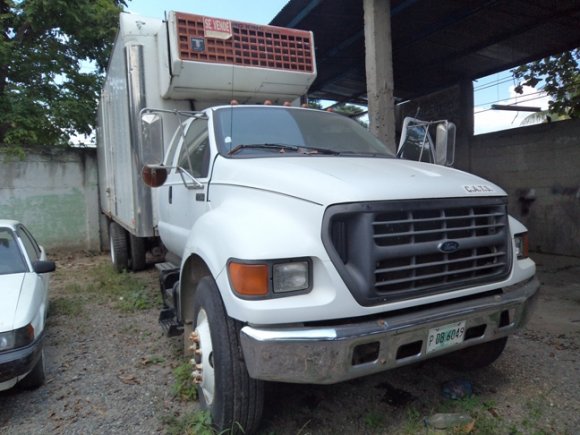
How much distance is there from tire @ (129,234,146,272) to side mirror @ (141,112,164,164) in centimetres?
399

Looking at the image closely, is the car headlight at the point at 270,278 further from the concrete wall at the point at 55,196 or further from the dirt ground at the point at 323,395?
the concrete wall at the point at 55,196

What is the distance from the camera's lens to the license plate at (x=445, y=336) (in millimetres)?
2348

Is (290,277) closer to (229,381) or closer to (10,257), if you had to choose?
(229,381)

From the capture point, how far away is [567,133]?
26.4 ft

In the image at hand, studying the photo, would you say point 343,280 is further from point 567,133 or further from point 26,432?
point 567,133

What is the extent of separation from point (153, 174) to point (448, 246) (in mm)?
2259

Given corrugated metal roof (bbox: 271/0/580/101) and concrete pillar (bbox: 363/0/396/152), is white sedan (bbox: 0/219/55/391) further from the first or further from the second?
corrugated metal roof (bbox: 271/0/580/101)

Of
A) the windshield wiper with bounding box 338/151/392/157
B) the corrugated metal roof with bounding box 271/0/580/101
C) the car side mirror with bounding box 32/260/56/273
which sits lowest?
the car side mirror with bounding box 32/260/56/273

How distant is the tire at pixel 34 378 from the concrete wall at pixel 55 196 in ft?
→ 24.2

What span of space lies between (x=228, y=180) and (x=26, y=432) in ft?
7.03

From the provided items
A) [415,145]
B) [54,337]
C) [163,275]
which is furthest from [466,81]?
[54,337]

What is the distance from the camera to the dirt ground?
278 cm

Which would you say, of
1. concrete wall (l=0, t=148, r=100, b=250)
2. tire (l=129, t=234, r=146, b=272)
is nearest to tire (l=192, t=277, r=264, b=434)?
tire (l=129, t=234, r=146, b=272)

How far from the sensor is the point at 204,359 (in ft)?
9.00
